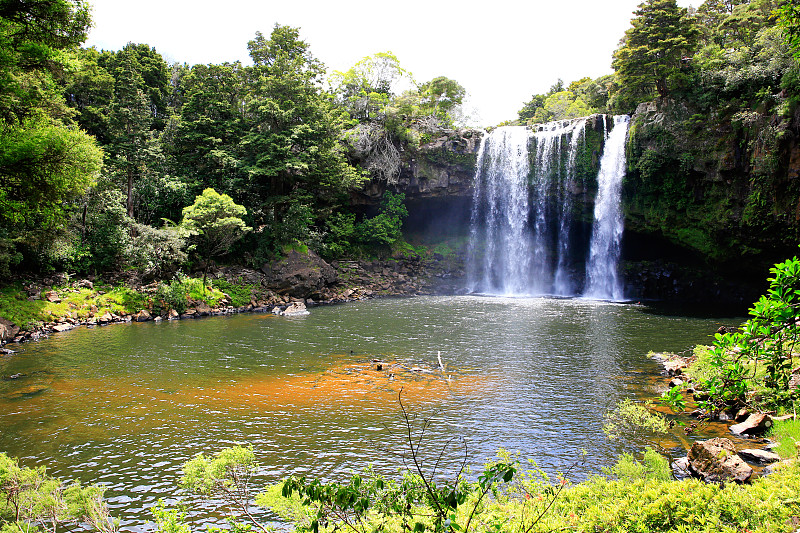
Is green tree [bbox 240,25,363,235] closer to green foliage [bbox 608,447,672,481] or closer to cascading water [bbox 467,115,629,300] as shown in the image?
cascading water [bbox 467,115,629,300]

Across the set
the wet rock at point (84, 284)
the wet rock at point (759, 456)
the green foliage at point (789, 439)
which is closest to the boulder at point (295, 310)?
the wet rock at point (84, 284)

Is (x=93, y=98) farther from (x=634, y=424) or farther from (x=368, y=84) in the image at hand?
(x=634, y=424)

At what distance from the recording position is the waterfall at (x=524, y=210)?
118ft

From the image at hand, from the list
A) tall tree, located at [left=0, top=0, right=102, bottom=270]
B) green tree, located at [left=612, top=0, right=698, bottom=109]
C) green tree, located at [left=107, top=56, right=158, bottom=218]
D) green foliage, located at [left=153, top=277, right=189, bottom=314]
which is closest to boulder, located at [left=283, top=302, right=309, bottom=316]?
green foliage, located at [left=153, top=277, right=189, bottom=314]

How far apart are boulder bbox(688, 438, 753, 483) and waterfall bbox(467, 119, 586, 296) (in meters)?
30.6

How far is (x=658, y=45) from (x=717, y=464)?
1190 inches

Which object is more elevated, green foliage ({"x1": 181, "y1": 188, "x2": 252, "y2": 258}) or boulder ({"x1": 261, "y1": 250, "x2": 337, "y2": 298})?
green foliage ({"x1": 181, "y1": 188, "x2": 252, "y2": 258})

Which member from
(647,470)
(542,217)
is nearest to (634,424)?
(647,470)

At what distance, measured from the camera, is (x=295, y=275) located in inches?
1267

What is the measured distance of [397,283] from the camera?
3922cm

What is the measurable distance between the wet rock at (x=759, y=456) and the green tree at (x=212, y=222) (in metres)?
27.1

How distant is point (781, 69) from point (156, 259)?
35.8 metres

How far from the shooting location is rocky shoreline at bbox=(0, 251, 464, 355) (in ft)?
71.3

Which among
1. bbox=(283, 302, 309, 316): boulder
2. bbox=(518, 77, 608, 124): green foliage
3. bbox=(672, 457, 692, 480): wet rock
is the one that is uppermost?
bbox=(518, 77, 608, 124): green foliage
